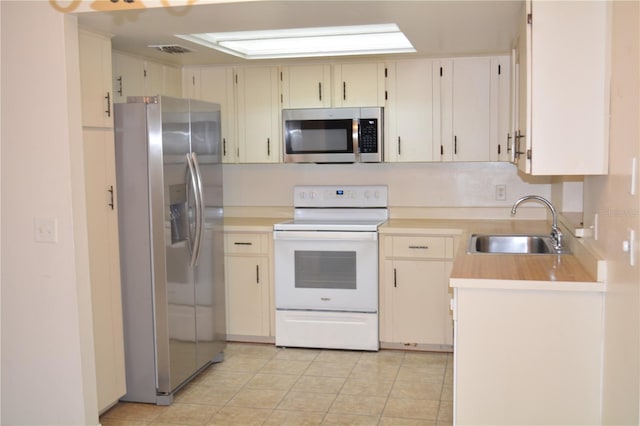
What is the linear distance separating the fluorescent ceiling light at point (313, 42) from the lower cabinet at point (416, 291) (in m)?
1.26

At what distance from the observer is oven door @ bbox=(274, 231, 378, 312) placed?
4762 mm

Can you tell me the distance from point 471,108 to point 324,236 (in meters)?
1.34

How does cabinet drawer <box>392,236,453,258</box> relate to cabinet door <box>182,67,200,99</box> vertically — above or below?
below

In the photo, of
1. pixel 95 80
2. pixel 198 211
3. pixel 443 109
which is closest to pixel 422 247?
pixel 443 109

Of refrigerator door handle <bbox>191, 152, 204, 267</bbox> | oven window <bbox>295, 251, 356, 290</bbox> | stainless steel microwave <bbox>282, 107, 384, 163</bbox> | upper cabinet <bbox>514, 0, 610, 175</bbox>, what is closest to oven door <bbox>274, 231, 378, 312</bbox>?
oven window <bbox>295, 251, 356, 290</bbox>

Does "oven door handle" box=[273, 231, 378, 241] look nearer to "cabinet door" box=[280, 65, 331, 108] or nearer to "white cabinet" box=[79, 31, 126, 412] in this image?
"cabinet door" box=[280, 65, 331, 108]

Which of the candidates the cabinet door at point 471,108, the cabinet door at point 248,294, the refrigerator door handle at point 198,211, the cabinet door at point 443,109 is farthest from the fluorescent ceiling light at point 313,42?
the cabinet door at point 248,294

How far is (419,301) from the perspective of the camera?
15.7 feet

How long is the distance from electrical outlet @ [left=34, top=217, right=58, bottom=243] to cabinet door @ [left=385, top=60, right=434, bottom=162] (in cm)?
243

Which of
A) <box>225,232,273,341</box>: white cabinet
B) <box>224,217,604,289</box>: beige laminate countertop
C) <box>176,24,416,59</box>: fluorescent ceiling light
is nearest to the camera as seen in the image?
<box>224,217,604,289</box>: beige laminate countertop

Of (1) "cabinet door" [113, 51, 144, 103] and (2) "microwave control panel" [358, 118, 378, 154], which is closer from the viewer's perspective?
(1) "cabinet door" [113, 51, 144, 103]

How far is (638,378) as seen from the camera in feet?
7.03

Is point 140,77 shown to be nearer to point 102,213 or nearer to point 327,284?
point 102,213

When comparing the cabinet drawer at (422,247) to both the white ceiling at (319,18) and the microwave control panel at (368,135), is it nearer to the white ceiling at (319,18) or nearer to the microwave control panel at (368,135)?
the microwave control panel at (368,135)
